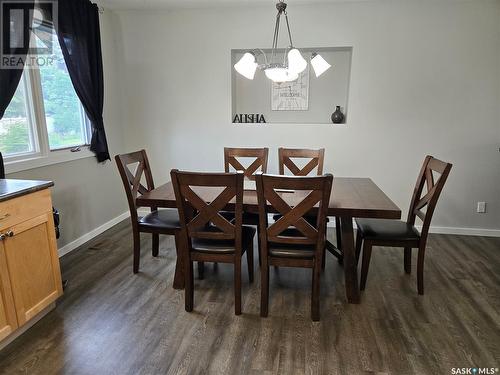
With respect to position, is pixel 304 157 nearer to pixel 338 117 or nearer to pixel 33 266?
pixel 338 117

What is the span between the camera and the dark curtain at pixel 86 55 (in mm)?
2924

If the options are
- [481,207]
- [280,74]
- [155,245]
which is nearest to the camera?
[280,74]

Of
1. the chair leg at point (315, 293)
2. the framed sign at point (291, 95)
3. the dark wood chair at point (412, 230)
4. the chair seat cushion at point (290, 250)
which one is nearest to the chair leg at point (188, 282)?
the chair seat cushion at point (290, 250)

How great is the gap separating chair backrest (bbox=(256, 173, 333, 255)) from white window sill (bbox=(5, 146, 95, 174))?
6.51 feet

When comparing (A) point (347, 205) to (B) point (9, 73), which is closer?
(A) point (347, 205)

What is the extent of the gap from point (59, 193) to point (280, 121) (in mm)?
→ 2460

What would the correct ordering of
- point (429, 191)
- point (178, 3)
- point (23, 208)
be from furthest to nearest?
point (178, 3) → point (429, 191) → point (23, 208)

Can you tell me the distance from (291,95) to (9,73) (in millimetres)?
2678

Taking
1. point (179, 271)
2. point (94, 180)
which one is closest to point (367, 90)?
point (179, 271)

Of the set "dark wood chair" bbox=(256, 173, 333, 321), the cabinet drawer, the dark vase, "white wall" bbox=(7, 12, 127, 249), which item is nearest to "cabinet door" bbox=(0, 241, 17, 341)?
the cabinet drawer

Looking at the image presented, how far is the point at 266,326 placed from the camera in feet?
6.75

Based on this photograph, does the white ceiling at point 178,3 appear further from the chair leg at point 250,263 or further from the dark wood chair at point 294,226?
the chair leg at point 250,263

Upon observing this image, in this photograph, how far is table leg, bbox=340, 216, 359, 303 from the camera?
2291 millimetres

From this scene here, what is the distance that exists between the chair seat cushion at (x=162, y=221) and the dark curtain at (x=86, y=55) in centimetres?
127
